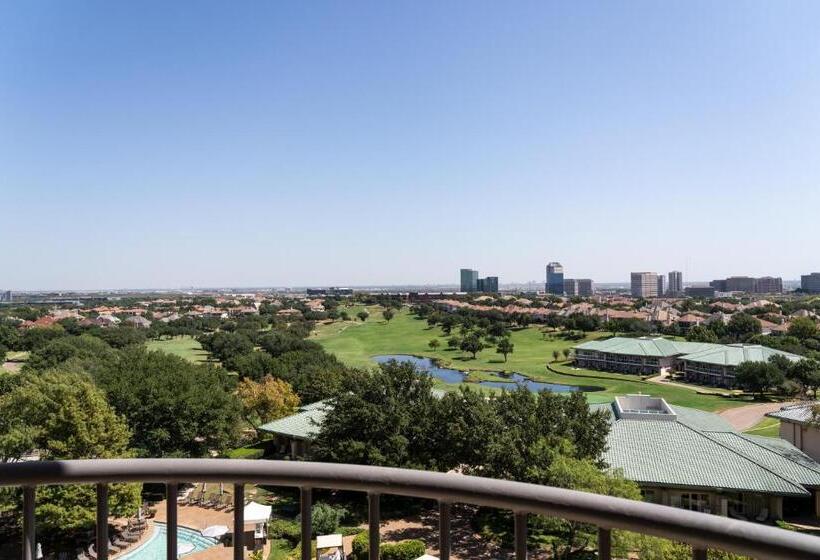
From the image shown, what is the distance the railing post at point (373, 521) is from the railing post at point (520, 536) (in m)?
0.49

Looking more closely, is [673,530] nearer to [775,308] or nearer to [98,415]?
[98,415]

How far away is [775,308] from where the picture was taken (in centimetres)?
9094

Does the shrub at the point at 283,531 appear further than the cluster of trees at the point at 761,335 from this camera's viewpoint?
No

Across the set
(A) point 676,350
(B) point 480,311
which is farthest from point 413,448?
(B) point 480,311

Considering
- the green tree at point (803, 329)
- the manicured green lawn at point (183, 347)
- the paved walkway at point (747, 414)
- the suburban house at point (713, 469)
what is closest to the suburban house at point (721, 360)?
the paved walkway at point (747, 414)

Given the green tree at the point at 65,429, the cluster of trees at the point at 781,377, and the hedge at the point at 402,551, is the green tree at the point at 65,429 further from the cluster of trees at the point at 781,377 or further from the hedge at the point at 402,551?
the cluster of trees at the point at 781,377

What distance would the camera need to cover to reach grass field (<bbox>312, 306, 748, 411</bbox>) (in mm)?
43250

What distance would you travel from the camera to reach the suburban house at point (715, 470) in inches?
701

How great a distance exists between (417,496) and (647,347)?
5834 cm

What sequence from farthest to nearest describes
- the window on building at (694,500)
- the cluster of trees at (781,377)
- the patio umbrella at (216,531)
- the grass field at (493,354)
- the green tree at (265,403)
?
the grass field at (493,354), the cluster of trees at (781,377), the green tree at (265,403), the window on building at (694,500), the patio umbrella at (216,531)

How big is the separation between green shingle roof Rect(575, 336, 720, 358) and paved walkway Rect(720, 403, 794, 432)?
1451 cm

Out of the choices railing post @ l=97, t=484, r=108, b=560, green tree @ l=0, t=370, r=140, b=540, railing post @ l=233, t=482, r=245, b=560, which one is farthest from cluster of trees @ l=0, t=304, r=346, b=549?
railing post @ l=233, t=482, r=245, b=560

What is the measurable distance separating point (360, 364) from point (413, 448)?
1543 inches

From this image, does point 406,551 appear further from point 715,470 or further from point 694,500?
point 715,470
